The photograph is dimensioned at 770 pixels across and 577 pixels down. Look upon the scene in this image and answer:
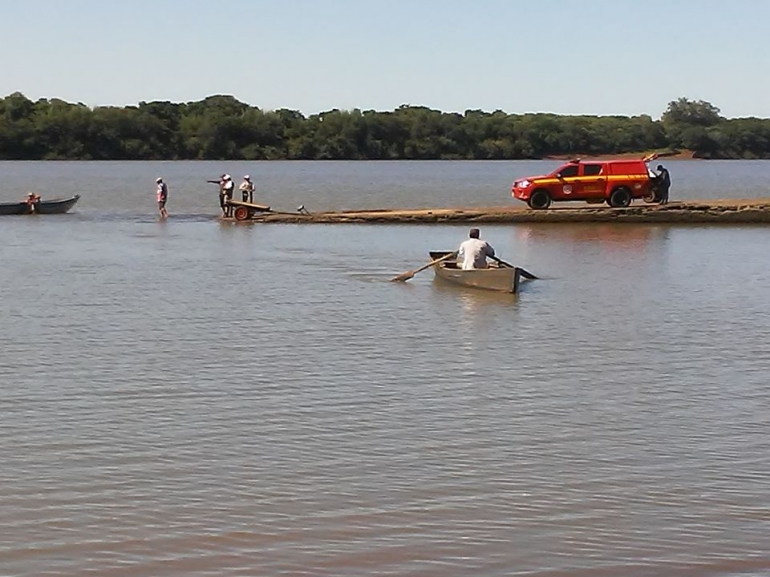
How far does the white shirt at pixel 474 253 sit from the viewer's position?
26.0 m

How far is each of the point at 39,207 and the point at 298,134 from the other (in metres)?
101

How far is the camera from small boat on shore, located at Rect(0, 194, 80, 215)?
5025 centimetres

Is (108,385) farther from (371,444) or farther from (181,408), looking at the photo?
(371,444)

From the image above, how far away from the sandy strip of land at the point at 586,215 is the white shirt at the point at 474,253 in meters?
16.9

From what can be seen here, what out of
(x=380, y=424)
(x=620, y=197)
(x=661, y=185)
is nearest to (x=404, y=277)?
(x=380, y=424)

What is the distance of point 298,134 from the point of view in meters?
151

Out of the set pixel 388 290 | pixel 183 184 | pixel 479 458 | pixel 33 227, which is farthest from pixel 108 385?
pixel 183 184

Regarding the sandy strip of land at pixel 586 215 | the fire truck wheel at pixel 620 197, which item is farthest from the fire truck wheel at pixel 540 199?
the fire truck wheel at pixel 620 197

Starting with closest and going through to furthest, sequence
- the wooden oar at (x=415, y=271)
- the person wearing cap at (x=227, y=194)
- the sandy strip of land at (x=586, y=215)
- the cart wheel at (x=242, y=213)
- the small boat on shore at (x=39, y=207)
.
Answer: the wooden oar at (x=415, y=271), the sandy strip of land at (x=586, y=215), the cart wheel at (x=242, y=213), the person wearing cap at (x=227, y=194), the small boat on shore at (x=39, y=207)

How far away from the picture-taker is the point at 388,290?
1064 inches

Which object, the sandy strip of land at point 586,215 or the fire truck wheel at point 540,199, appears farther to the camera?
the fire truck wheel at point 540,199

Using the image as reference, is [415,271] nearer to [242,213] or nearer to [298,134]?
[242,213]

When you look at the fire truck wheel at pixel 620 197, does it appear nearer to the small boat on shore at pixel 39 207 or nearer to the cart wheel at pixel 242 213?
the cart wheel at pixel 242 213

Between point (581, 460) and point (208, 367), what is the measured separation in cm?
635
